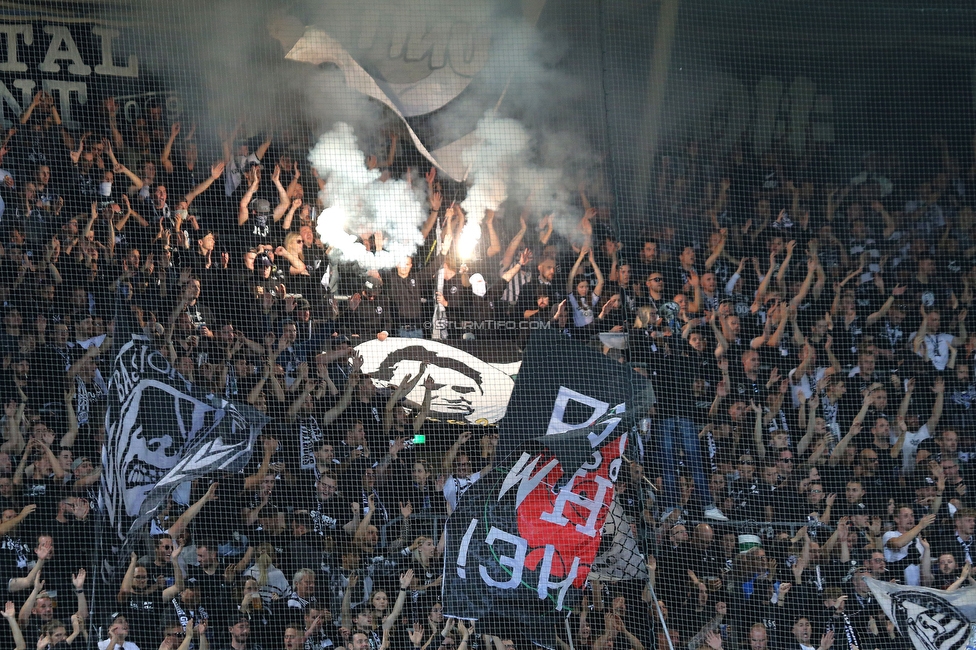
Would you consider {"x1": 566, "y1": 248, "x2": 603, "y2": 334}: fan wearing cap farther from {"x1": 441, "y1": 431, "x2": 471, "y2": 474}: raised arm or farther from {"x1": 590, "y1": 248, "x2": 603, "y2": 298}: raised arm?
{"x1": 441, "y1": 431, "x2": 471, "y2": 474}: raised arm

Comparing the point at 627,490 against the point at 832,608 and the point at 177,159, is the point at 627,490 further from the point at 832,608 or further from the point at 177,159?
the point at 177,159

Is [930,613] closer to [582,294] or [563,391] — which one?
[563,391]

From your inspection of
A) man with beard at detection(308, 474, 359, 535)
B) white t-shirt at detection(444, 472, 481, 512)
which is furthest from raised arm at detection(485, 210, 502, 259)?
man with beard at detection(308, 474, 359, 535)

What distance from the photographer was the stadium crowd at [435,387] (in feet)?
14.6

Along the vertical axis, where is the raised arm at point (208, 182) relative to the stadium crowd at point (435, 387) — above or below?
above

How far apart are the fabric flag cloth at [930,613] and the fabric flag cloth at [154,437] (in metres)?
3.11

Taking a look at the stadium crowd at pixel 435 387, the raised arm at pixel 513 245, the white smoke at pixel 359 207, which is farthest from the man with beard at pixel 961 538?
the white smoke at pixel 359 207

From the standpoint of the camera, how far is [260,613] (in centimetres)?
438

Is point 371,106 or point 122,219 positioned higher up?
point 371,106

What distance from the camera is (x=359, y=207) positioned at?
5805mm

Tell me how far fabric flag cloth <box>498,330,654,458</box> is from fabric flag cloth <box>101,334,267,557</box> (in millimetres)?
1305

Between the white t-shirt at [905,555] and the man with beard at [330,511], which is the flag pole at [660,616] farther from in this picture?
the man with beard at [330,511]

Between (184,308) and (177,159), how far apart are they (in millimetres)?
1001

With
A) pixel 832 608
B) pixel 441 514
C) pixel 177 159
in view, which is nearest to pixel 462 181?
pixel 177 159
